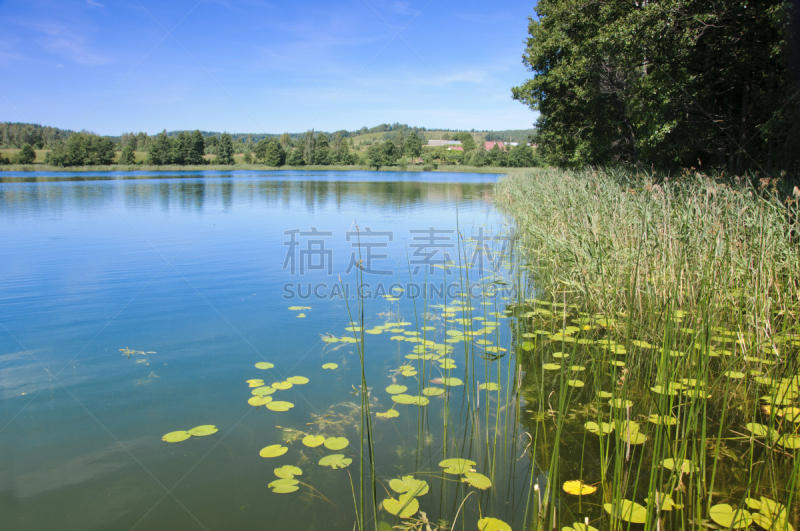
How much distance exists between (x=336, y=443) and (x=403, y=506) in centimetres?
56

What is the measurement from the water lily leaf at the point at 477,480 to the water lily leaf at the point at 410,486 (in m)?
0.18

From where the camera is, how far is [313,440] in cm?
217

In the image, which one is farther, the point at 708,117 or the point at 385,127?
the point at 385,127

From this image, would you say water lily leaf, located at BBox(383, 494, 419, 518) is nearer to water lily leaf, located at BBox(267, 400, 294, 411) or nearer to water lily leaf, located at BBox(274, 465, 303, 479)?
water lily leaf, located at BBox(274, 465, 303, 479)

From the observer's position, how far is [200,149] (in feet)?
189

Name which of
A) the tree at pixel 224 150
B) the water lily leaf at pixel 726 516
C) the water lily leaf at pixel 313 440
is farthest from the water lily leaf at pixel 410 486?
the tree at pixel 224 150

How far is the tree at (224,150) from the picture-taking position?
59.6m

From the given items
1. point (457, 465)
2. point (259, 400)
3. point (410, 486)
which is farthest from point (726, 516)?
point (259, 400)

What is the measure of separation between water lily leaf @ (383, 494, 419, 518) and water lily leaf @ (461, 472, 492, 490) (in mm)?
244

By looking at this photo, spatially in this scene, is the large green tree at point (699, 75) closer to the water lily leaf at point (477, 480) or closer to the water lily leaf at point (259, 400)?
the water lily leaf at point (477, 480)

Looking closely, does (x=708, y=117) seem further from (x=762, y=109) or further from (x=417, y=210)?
(x=417, y=210)

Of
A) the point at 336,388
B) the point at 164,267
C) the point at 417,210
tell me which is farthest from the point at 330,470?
the point at 417,210

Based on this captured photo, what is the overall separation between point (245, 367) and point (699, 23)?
30.5ft

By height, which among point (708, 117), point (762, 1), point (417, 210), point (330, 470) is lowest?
point (330, 470)
